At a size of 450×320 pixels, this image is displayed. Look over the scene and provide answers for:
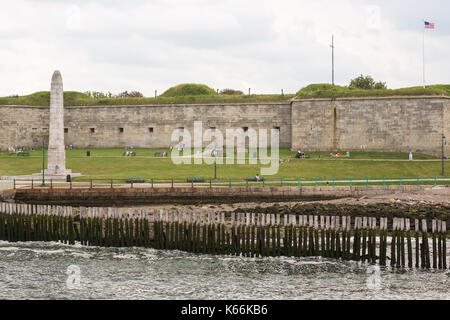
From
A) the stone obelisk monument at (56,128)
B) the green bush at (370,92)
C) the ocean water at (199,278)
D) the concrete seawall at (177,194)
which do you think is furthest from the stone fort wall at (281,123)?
the ocean water at (199,278)

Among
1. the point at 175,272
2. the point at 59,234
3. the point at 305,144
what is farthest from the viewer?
the point at 305,144

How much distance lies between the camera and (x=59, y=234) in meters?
24.6

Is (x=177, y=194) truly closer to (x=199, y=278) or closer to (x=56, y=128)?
(x=56, y=128)

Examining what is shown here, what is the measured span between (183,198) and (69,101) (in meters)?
32.9

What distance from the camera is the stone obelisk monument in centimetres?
3731

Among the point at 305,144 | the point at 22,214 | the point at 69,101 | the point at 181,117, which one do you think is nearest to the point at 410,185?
the point at 305,144

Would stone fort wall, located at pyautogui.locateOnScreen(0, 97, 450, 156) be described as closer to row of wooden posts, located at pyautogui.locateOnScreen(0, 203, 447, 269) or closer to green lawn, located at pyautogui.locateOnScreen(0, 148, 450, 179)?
green lawn, located at pyautogui.locateOnScreen(0, 148, 450, 179)

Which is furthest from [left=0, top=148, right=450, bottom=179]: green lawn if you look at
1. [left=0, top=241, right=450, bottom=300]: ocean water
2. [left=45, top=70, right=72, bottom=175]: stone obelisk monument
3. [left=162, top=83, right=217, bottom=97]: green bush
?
[left=0, top=241, right=450, bottom=300]: ocean water

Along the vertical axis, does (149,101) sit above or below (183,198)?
above

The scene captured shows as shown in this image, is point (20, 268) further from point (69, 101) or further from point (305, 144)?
point (69, 101)

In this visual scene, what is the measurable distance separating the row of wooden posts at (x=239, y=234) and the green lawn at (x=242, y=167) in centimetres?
1280

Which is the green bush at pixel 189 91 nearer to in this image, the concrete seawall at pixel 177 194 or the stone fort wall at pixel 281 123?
the stone fort wall at pixel 281 123

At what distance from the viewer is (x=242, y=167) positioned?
41750 mm

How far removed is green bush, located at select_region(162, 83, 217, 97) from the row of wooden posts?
38.2 m
